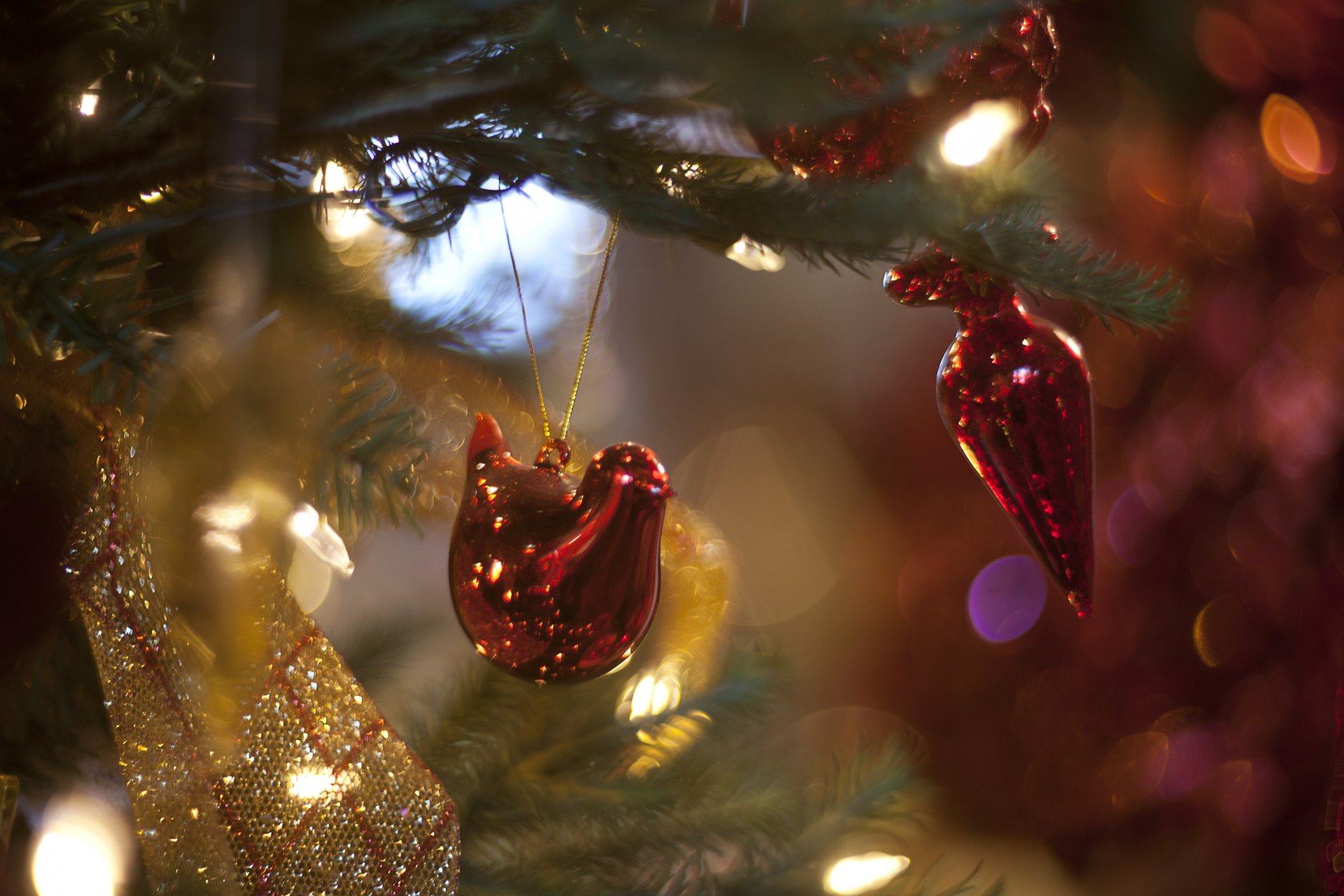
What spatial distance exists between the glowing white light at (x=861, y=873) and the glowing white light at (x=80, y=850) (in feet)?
0.91

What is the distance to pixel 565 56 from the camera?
0.22m

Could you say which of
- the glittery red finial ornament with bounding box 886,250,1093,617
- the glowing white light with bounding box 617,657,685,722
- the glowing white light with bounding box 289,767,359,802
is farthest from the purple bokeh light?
the glowing white light with bounding box 289,767,359,802

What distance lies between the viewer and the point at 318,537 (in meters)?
0.39

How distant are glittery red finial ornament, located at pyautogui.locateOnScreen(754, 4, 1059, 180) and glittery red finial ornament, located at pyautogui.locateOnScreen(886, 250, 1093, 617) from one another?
40mm

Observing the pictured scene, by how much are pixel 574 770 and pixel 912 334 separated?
1054 mm

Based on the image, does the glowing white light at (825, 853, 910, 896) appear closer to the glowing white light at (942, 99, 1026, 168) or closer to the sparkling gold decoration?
the sparkling gold decoration

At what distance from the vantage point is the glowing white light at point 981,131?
25 cm

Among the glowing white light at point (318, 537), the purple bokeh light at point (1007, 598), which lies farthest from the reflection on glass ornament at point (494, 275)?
the purple bokeh light at point (1007, 598)

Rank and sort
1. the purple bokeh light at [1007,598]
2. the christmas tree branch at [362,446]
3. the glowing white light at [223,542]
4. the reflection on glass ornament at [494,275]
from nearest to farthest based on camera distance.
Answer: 1. the christmas tree branch at [362,446]
2. the glowing white light at [223,542]
3. the reflection on glass ornament at [494,275]
4. the purple bokeh light at [1007,598]

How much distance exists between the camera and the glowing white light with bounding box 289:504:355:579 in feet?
1.16

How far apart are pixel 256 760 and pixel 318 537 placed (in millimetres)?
116

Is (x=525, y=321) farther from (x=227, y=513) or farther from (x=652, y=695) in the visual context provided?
(x=652, y=695)

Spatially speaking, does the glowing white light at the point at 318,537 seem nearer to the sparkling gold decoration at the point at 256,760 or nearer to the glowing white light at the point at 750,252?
the sparkling gold decoration at the point at 256,760

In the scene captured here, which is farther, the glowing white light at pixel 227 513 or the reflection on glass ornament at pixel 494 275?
the reflection on glass ornament at pixel 494 275
